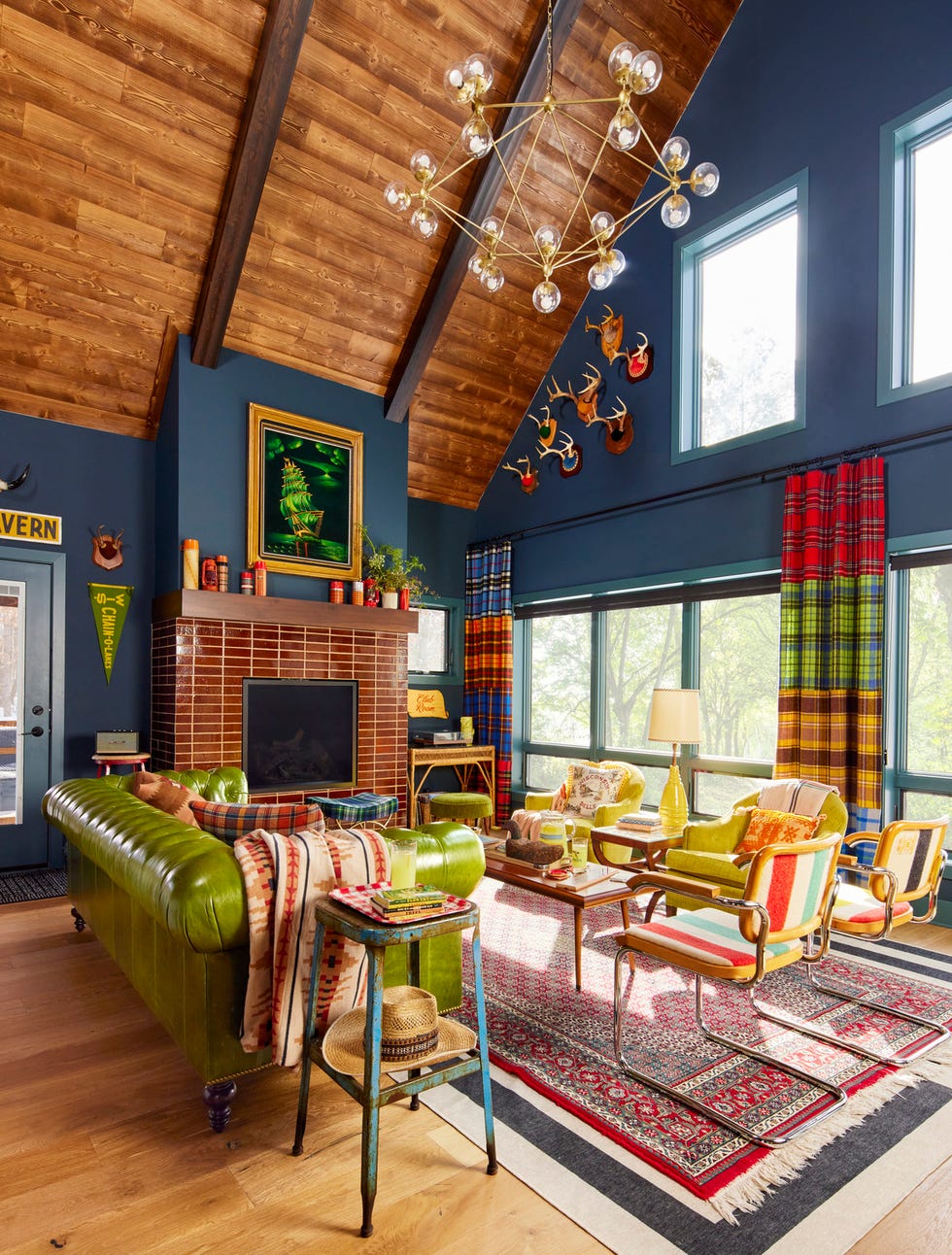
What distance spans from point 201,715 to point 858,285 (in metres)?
5.14

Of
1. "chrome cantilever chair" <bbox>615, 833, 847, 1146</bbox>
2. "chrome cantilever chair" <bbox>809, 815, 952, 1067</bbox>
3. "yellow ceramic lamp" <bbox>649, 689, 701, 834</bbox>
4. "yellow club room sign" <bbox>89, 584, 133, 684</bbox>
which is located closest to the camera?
"chrome cantilever chair" <bbox>615, 833, 847, 1146</bbox>

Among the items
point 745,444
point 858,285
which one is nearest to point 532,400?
point 745,444

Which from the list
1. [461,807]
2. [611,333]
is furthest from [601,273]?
[461,807]

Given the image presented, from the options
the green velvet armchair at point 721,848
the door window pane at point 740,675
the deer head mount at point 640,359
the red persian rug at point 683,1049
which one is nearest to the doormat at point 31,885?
the red persian rug at point 683,1049

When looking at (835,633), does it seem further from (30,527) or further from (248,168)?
(30,527)

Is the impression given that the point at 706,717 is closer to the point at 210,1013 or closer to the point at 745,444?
the point at 745,444

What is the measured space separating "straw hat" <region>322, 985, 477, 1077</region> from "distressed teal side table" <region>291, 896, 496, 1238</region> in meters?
0.03

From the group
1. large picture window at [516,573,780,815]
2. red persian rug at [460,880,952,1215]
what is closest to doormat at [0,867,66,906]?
red persian rug at [460,880,952,1215]

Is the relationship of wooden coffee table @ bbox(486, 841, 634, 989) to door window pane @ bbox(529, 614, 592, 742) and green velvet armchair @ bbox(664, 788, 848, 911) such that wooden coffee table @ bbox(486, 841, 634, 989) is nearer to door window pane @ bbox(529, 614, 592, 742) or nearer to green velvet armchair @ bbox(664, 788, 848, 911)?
green velvet armchair @ bbox(664, 788, 848, 911)

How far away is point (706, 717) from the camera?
5738mm

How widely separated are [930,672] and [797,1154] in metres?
3.15

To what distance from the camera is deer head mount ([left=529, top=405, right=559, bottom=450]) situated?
7.03m

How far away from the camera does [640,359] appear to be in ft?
20.3

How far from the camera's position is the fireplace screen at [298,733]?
18.8ft
